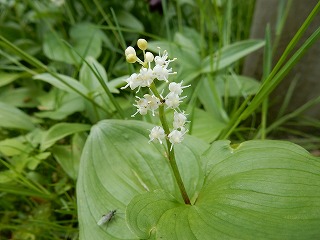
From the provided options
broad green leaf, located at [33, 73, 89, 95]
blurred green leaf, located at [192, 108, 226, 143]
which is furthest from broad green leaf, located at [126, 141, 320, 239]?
broad green leaf, located at [33, 73, 89, 95]

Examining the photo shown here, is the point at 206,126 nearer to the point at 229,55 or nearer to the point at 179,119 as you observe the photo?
the point at 229,55

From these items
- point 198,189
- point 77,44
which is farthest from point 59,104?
point 198,189

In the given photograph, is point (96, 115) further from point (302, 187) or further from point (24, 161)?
point (302, 187)

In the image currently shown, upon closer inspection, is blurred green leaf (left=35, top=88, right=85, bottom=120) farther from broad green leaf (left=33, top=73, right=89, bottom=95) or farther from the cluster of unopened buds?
the cluster of unopened buds

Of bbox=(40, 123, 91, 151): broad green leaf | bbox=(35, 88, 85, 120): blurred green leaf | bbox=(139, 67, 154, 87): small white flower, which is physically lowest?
bbox=(35, 88, 85, 120): blurred green leaf

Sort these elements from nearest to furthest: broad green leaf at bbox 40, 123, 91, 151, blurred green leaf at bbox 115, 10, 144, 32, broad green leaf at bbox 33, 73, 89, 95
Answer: broad green leaf at bbox 40, 123, 91, 151 < broad green leaf at bbox 33, 73, 89, 95 < blurred green leaf at bbox 115, 10, 144, 32

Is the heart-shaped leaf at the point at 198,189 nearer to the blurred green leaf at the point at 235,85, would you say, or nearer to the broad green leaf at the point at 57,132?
the broad green leaf at the point at 57,132

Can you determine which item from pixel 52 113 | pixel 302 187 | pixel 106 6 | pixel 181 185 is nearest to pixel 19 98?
pixel 52 113
